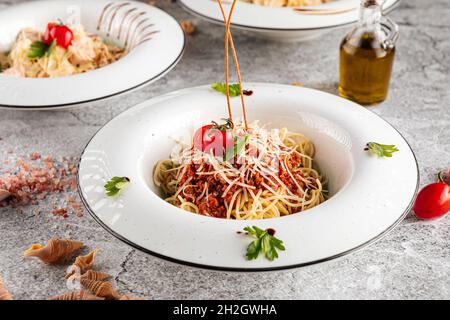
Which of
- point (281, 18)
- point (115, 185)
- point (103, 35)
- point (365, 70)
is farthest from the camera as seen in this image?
point (103, 35)

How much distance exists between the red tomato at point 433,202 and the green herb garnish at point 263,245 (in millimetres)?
587

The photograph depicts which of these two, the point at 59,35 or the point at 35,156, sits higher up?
the point at 59,35

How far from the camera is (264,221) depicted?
4.71 ft

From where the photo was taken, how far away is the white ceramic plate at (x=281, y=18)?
2.40m

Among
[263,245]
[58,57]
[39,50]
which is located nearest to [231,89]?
[263,245]

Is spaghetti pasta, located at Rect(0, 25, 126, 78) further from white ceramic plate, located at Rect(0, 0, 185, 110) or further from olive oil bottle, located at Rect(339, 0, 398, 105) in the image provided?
olive oil bottle, located at Rect(339, 0, 398, 105)

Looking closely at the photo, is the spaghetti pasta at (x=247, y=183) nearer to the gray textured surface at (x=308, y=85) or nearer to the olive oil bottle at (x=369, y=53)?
the gray textured surface at (x=308, y=85)

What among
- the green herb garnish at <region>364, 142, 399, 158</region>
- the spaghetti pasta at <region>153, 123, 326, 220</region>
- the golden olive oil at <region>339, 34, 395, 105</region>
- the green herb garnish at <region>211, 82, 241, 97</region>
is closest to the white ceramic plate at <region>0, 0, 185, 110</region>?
the green herb garnish at <region>211, 82, 241, 97</region>

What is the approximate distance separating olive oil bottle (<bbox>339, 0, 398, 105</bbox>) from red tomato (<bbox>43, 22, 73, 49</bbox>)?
1.17 metres

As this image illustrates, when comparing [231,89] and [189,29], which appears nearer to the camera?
[231,89]

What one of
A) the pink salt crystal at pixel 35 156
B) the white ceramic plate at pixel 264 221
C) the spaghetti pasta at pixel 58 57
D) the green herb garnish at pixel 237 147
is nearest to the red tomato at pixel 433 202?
the white ceramic plate at pixel 264 221

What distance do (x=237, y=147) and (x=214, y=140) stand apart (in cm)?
7

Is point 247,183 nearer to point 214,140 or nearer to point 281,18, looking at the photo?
point 214,140

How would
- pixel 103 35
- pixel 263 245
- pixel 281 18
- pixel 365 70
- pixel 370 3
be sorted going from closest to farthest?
1. pixel 263 245
2. pixel 370 3
3. pixel 365 70
4. pixel 281 18
5. pixel 103 35
